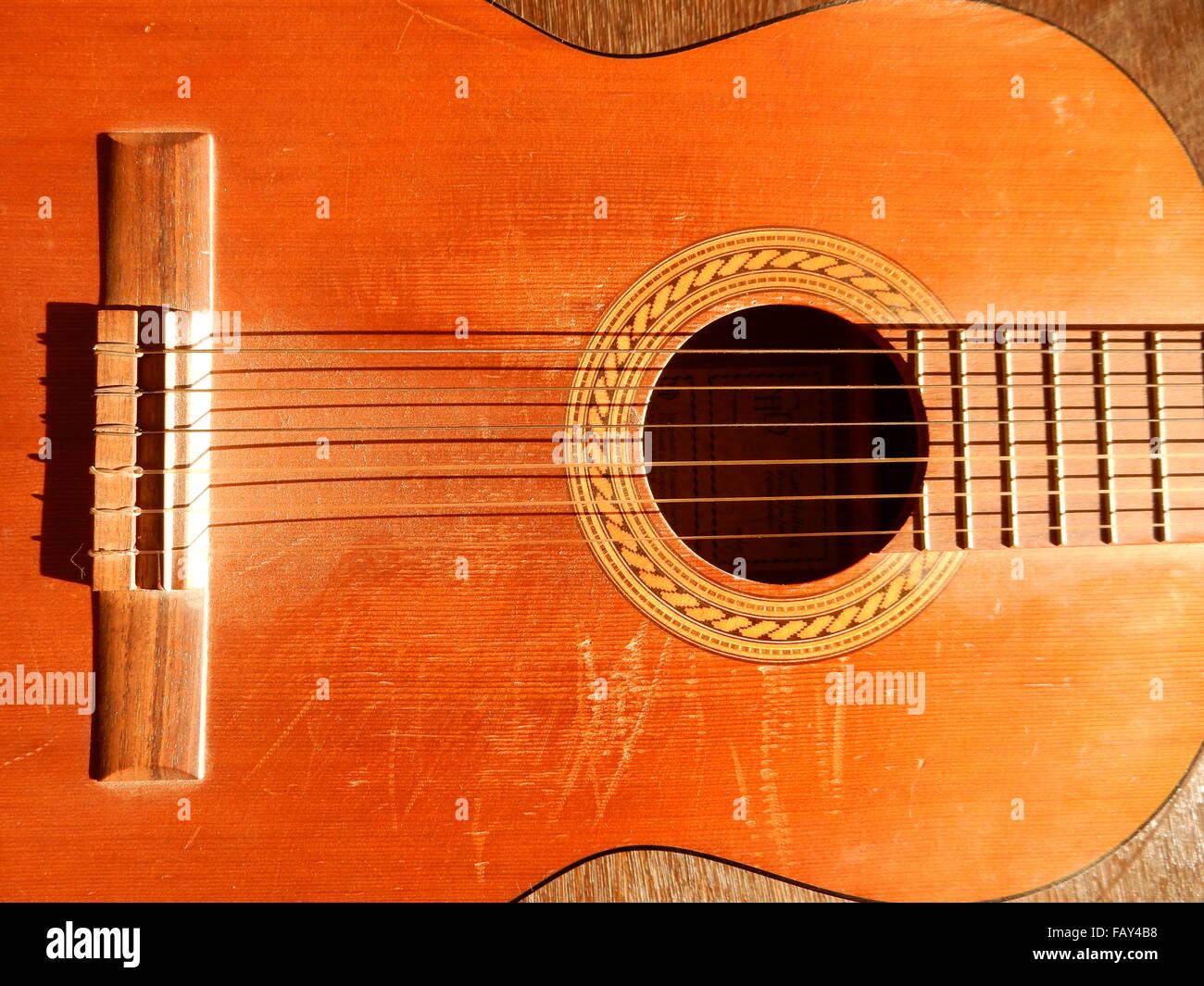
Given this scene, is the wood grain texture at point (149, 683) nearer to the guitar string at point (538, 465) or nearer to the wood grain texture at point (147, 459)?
the wood grain texture at point (147, 459)

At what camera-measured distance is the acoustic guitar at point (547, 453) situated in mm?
1062

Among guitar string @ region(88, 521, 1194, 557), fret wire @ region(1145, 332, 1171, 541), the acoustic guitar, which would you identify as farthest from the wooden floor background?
guitar string @ region(88, 521, 1194, 557)

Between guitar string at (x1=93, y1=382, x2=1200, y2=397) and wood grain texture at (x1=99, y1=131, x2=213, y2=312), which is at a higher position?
wood grain texture at (x1=99, y1=131, x2=213, y2=312)

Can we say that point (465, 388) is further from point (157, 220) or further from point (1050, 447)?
point (1050, 447)

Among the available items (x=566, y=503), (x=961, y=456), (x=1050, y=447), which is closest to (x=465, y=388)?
(x=566, y=503)

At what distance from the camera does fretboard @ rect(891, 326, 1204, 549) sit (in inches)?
43.9

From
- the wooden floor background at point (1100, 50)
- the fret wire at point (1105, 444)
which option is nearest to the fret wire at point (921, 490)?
the fret wire at point (1105, 444)

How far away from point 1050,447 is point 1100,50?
0.62 meters

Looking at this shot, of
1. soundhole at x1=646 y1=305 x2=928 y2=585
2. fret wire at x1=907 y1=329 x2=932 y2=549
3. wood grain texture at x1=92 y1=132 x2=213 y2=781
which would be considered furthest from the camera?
soundhole at x1=646 y1=305 x2=928 y2=585


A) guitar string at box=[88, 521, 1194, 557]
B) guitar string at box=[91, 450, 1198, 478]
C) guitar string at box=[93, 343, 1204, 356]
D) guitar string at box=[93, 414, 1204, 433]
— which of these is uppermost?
guitar string at box=[93, 343, 1204, 356]

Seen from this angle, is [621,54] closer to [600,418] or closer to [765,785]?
[600,418]

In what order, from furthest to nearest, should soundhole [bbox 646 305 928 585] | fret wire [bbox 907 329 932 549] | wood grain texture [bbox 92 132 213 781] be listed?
1. soundhole [bbox 646 305 928 585]
2. fret wire [bbox 907 329 932 549]
3. wood grain texture [bbox 92 132 213 781]

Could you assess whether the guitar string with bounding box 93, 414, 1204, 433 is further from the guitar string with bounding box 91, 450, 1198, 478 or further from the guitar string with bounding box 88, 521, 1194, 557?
the guitar string with bounding box 88, 521, 1194, 557

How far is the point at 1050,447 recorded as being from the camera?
1128 millimetres
